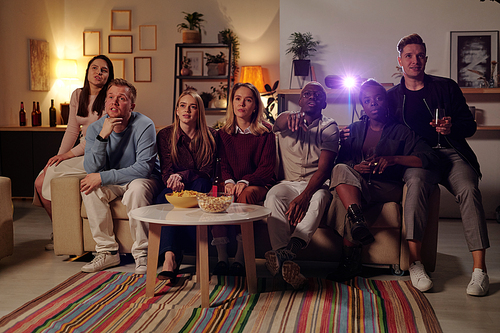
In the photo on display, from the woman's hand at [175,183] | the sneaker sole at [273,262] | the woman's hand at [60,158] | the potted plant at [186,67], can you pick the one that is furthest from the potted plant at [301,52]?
the sneaker sole at [273,262]

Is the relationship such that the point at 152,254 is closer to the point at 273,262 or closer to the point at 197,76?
the point at 273,262

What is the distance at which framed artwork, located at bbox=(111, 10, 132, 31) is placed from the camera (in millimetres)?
5812

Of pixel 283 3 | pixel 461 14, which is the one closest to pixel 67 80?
pixel 283 3

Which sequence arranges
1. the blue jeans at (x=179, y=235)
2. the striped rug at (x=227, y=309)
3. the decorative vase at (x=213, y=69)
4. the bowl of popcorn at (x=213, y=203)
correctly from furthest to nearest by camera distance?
the decorative vase at (x=213, y=69) → the blue jeans at (x=179, y=235) → the bowl of popcorn at (x=213, y=203) → the striped rug at (x=227, y=309)

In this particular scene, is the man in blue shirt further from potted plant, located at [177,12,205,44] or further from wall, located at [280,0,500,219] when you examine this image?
potted plant, located at [177,12,205,44]

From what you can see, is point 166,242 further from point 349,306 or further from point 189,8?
point 189,8

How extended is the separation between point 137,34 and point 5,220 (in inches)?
145

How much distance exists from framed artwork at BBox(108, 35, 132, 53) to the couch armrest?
3480mm

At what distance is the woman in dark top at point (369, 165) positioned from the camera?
→ 243cm

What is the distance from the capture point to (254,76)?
545 cm

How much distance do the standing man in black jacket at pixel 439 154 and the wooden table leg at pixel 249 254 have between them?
2.75 feet

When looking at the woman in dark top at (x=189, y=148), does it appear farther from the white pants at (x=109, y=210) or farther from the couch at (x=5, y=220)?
the couch at (x=5, y=220)

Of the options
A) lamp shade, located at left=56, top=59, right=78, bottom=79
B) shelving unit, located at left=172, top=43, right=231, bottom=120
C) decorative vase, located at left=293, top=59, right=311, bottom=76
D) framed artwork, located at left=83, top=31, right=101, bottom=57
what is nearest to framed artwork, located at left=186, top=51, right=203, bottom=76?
shelving unit, located at left=172, top=43, right=231, bottom=120

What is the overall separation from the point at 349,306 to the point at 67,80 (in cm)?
504
